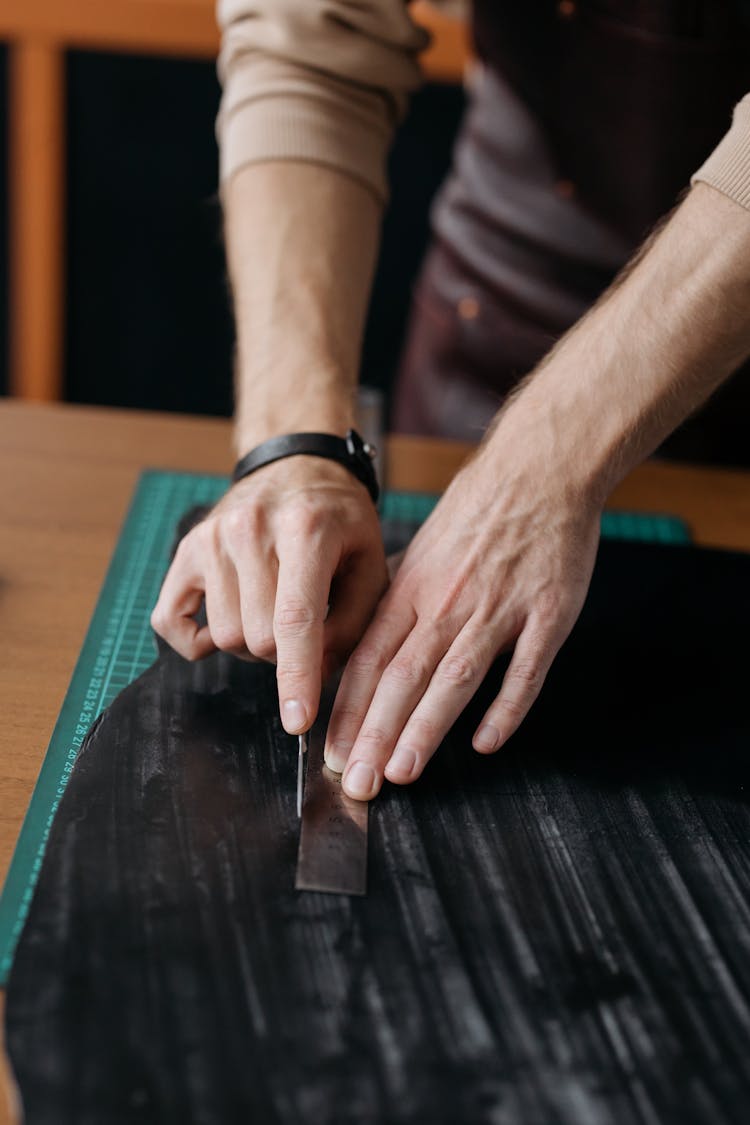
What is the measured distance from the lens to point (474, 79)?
148cm

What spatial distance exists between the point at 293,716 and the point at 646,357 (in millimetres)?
376

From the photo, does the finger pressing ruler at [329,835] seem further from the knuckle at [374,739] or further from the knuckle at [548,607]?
the knuckle at [548,607]

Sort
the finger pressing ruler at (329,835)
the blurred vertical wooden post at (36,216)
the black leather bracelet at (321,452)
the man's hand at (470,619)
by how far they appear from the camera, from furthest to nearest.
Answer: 1. the blurred vertical wooden post at (36,216)
2. the black leather bracelet at (321,452)
3. the man's hand at (470,619)
4. the finger pressing ruler at (329,835)

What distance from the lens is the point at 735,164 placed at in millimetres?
804

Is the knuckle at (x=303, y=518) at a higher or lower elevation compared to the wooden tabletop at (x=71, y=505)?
higher

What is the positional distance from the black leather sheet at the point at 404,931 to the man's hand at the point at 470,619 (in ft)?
0.13

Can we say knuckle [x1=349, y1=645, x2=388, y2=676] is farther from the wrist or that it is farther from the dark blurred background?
the dark blurred background

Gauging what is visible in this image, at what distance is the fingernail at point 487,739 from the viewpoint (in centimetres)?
80

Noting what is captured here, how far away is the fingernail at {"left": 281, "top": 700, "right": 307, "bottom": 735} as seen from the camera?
765 millimetres

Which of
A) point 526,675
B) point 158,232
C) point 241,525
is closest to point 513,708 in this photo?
point 526,675

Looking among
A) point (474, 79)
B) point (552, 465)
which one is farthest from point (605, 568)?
point (474, 79)

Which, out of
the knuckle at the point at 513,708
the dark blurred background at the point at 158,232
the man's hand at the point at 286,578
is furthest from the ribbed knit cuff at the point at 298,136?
the dark blurred background at the point at 158,232

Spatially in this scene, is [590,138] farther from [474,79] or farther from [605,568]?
[605,568]

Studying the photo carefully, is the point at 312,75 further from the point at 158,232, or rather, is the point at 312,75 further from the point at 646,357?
the point at 158,232
